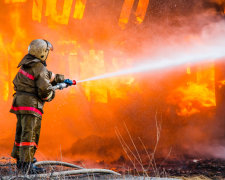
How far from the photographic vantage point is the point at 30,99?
3.83 metres

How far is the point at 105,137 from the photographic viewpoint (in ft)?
26.5

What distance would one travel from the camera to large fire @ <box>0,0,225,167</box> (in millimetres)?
8703

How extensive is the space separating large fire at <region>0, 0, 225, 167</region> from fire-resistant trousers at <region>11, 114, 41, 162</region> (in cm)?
465

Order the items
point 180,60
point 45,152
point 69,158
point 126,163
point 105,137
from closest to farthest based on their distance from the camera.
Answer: point 126,163, point 69,158, point 45,152, point 105,137, point 180,60

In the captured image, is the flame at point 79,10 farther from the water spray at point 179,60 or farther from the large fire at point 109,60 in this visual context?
the water spray at point 179,60

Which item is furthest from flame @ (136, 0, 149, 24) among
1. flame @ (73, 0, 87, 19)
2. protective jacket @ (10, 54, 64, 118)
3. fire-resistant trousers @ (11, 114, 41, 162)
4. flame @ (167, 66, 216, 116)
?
fire-resistant trousers @ (11, 114, 41, 162)

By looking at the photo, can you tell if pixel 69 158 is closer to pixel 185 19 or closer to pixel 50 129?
pixel 50 129

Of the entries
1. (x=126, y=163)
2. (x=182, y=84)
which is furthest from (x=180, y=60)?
(x=126, y=163)

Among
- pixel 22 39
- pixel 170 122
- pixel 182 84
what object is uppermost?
pixel 22 39

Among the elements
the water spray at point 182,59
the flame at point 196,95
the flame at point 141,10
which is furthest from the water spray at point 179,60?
the flame at point 141,10

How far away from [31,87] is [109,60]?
5.42m

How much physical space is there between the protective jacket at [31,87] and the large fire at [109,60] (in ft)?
15.7

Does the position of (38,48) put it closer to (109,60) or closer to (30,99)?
(30,99)

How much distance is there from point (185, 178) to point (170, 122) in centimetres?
452
